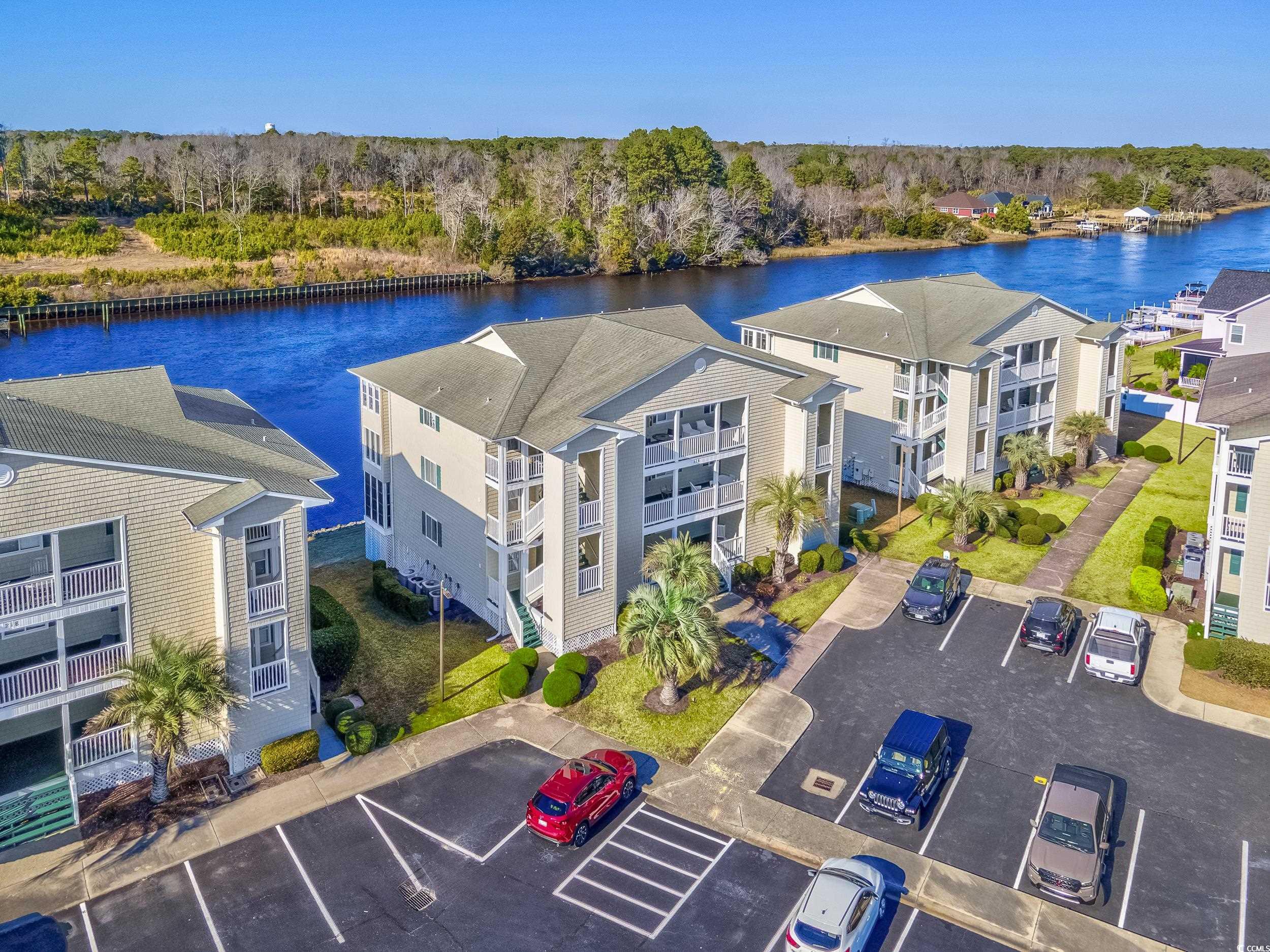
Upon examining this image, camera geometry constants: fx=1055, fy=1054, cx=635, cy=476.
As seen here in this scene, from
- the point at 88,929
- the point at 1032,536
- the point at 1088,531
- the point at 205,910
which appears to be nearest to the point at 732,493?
the point at 1032,536

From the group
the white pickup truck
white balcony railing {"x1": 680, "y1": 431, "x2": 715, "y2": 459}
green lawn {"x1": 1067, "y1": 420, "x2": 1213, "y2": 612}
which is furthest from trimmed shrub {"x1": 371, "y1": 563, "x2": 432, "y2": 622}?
green lawn {"x1": 1067, "y1": 420, "x2": 1213, "y2": 612}

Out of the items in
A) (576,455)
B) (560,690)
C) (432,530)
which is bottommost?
(560,690)

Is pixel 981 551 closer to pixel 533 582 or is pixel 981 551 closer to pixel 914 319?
pixel 914 319

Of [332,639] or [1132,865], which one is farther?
[332,639]

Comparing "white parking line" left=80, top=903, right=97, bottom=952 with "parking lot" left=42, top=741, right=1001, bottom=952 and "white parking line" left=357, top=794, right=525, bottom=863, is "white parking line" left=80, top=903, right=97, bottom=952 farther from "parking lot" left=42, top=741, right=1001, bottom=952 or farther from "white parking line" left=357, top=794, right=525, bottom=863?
"white parking line" left=357, top=794, right=525, bottom=863

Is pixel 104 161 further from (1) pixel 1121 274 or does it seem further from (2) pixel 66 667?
(2) pixel 66 667

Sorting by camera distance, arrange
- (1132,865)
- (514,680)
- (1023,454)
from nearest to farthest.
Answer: (1132,865), (514,680), (1023,454)
